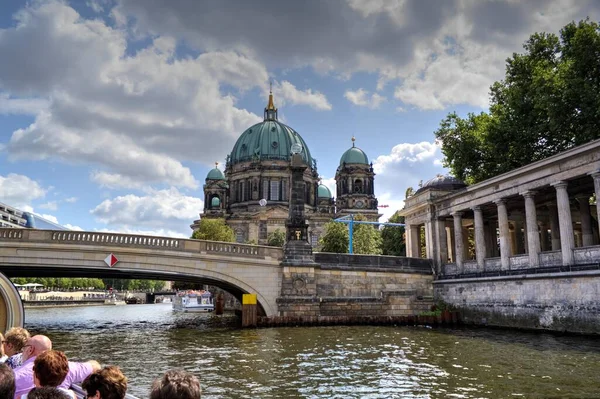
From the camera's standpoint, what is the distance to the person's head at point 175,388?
139 inches

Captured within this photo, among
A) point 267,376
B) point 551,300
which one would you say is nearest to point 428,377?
point 267,376

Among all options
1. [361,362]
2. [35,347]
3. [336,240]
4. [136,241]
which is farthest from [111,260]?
[336,240]

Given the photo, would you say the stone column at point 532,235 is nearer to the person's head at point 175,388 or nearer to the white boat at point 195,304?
the person's head at point 175,388

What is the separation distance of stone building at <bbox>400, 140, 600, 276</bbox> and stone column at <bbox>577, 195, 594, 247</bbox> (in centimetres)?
3

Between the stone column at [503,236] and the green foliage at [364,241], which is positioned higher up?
the green foliage at [364,241]

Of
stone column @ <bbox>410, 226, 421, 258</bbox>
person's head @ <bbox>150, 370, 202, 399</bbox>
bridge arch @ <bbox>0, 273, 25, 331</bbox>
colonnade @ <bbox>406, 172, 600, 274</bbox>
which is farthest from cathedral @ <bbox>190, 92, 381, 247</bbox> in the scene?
person's head @ <bbox>150, 370, 202, 399</bbox>

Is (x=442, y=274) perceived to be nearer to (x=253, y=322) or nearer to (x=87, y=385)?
(x=253, y=322)

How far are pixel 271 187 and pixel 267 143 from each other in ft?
26.0

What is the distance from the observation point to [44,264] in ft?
79.0

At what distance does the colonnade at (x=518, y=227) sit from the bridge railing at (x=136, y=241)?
1073cm

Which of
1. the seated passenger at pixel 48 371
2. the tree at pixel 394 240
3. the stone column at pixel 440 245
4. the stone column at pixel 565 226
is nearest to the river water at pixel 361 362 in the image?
the stone column at pixel 565 226

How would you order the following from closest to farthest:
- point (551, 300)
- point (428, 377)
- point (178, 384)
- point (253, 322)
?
point (178, 384) → point (428, 377) → point (551, 300) → point (253, 322)

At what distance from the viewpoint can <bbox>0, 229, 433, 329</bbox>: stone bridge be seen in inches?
961

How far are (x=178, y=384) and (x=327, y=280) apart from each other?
87.4 feet
